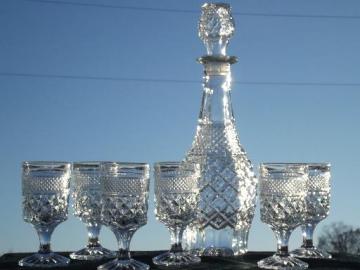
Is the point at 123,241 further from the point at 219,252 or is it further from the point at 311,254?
the point at 311,254

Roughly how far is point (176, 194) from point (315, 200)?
66cm

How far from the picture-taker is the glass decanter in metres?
2.79

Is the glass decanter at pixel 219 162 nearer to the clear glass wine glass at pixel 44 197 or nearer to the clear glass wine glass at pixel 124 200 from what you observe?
the clear glass wine glass at pixel 124 200

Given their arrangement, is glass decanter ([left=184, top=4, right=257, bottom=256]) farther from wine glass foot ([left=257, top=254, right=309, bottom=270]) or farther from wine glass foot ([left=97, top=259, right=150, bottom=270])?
wine glass foot ([left=97, top=259, right=150, bottom=270])

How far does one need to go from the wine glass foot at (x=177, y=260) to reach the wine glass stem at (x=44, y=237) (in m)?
→ 0.40

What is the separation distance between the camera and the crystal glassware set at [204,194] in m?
2.43

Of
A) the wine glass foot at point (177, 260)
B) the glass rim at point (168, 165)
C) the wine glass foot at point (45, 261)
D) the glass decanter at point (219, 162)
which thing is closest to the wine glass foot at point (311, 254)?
the glass decanter at point (219, 162)

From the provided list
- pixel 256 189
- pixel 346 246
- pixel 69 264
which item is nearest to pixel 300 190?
pixel 256 189

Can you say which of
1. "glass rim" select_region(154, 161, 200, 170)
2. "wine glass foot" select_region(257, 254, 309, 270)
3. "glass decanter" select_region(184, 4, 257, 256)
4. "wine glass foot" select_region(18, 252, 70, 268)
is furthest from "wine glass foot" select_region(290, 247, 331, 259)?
"wine glass foot" select_region(18, 252, 70, 268)

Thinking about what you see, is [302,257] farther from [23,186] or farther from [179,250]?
[23,186]

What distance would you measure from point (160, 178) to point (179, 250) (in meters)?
0.31

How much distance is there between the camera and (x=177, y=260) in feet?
8.57

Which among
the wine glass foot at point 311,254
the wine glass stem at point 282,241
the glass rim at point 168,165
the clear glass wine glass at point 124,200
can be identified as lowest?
the wine glass foot at point 311,254

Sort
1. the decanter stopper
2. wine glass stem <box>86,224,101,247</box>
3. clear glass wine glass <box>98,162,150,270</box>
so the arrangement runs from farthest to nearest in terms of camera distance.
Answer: the decanter stopper < wine glass stem <box>86,224,101,247</box> < clear glass wine glass <box>98,162,150,270</box>
